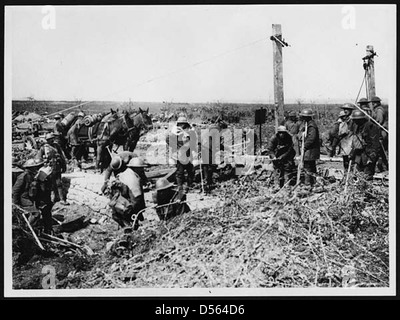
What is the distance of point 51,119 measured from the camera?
19.5ft

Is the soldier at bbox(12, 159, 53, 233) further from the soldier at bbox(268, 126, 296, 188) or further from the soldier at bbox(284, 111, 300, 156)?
the soldier at bbox(284, 111, 300, 156)

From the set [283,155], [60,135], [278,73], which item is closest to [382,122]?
[283,155]

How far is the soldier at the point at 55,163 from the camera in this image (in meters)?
5.89

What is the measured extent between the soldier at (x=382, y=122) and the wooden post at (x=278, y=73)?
109cm

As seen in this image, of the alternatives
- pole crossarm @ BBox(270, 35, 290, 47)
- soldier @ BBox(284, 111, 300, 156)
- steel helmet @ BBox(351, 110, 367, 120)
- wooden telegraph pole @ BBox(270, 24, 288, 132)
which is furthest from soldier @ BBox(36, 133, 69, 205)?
steel helmet @ BBox(351, 110, 367, 120)

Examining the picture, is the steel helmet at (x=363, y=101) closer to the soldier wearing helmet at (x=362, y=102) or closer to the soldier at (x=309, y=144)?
the soldier wearing helmet at (x=362, y=102)

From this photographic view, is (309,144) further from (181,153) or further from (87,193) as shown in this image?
(87,193)

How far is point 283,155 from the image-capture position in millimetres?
5961

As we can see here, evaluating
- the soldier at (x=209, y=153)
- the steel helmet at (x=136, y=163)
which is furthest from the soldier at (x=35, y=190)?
the soldier at (x=209, y=153)

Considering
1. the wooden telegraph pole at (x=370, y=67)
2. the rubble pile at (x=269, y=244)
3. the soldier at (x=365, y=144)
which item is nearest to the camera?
the rubble pile at (x=269, y=244)

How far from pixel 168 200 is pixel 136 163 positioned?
59 centimetres

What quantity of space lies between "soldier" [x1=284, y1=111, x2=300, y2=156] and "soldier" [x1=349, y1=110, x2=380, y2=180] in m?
0.68

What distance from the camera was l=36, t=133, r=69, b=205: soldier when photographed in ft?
19.3

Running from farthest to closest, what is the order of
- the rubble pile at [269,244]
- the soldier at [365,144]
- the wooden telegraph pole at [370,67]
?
the soldier at [365,144]
the wooden telegraph pole at [370,67]
the rubble pile at [269,244]
